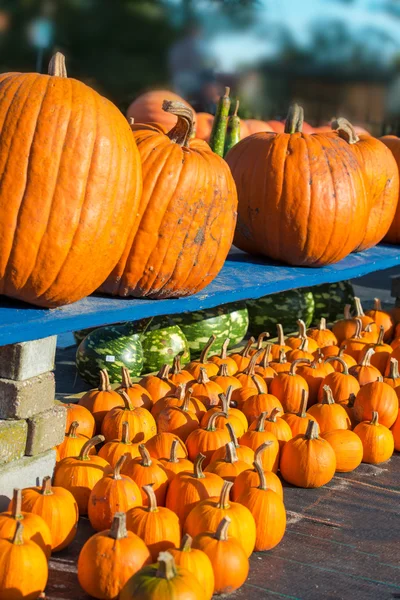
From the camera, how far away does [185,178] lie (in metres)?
3.29

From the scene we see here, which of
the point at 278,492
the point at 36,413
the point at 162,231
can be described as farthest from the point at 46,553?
the point at 162,231

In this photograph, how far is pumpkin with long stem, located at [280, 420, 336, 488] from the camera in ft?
10.7

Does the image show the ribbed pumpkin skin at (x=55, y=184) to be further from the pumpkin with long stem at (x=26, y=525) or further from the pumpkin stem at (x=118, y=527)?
the pumpkin stem at (x=118, y=527)

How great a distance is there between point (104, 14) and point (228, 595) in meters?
6.44

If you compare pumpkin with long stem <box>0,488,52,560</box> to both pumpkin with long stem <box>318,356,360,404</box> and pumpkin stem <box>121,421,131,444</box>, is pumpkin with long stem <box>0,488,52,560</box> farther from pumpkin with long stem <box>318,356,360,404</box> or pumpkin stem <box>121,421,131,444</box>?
pumpkin with long stem <box>318,356,360,404</box>

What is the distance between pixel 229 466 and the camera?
292cm

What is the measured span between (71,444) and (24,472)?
1.15 ft

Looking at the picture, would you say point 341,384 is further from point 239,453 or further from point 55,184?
point 55,184

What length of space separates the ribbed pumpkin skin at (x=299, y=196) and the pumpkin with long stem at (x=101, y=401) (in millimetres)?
1259

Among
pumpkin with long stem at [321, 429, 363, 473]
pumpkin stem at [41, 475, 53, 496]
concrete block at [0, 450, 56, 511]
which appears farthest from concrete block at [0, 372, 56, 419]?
pumpkin with long stem at [321, 429, 363, 473]

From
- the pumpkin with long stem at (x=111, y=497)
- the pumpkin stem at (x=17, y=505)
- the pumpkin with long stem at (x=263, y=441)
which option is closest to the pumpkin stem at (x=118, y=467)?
the pumpkin with long stem at (x=111, y=497)

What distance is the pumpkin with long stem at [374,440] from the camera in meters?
3.63

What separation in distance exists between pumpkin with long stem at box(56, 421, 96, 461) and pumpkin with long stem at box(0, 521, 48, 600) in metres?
0.81

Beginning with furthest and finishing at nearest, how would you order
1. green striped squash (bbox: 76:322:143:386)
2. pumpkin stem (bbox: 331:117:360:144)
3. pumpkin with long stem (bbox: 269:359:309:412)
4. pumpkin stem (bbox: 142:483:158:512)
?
pumpkin stem (bbox: 331:117:360:144)
green striped squash (bbox: 76:322:143:386)
pumpkin with long stem (bbox: 269:359:309:412)
pumpkin stem (bbox: 142:483:158:512)
